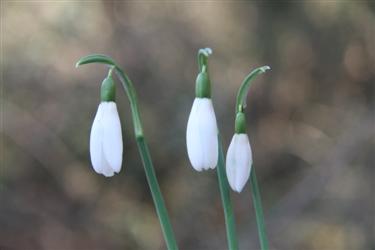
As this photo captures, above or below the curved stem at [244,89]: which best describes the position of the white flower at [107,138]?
below

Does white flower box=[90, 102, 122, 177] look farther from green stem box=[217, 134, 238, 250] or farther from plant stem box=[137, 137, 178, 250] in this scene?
green stem box=[217, 134, 238, 250]

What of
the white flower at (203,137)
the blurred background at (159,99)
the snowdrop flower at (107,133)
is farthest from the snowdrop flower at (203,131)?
the blurred background at (159,99)

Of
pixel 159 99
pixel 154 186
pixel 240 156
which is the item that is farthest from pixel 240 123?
pixel 159 99

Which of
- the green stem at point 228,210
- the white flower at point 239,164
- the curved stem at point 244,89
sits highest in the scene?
the curved stem at point 244,89

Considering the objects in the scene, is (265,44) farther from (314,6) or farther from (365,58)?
(365,58)

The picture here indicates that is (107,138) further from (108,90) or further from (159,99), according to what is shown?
(159,99)

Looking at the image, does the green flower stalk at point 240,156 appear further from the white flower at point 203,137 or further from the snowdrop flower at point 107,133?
the snowdrop flower at point 107,133

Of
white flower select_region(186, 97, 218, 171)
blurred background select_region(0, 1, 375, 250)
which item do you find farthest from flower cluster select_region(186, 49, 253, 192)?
blurred background select_region(0, 1, 375, 250)
